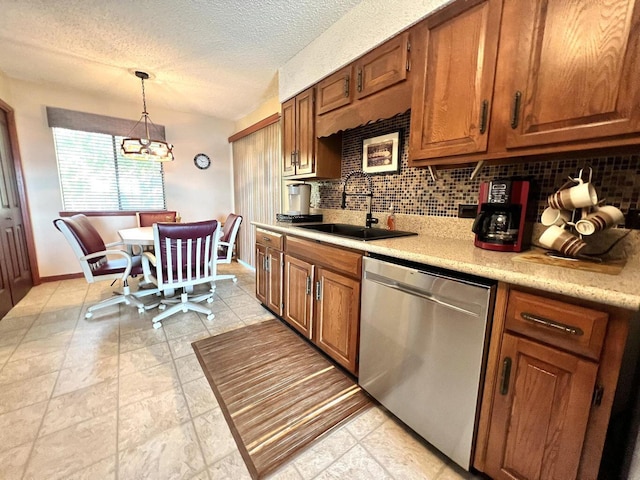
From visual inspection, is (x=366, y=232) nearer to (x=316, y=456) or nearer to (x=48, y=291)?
(x=316, y=456)

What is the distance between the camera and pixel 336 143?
7.91ft

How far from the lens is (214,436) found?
50.2 inches

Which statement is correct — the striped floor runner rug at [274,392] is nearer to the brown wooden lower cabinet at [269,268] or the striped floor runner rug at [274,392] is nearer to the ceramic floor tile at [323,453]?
the ceramic floor tile at [323,453]

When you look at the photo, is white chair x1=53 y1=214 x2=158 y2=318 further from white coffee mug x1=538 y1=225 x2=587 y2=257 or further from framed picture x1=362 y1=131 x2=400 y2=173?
white coffee mug x1=538 y1=225 x2=587 y2=257

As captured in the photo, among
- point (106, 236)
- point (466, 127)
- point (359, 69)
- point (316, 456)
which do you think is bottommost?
point (316, 456)

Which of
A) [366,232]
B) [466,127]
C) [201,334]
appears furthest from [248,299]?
[466,127]

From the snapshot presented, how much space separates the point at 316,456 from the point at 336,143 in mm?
2251

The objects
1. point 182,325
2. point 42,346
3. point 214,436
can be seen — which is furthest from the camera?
point 182,325

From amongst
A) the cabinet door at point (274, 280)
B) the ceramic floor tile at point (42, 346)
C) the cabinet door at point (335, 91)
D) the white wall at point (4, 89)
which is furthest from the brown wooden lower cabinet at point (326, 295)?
the white wall at point (4, 89)

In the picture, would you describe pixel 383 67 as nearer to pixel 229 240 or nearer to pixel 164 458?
pixel 229 240

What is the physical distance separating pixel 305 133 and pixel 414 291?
1.77m

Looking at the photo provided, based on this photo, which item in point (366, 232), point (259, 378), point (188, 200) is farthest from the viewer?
point (188, 200)

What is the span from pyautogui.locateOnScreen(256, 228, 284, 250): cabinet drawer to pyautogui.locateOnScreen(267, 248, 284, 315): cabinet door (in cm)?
6

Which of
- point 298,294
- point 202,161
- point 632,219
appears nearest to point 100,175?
point 202,161
